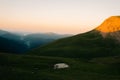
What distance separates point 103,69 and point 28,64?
33244 mm

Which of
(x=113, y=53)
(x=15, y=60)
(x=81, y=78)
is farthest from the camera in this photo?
(x=113, y=53)

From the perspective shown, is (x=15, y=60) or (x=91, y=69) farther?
(x=15, y=60)

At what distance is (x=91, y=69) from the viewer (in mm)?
103625

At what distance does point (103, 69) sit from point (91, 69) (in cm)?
545

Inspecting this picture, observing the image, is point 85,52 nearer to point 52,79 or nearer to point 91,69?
point 91,69

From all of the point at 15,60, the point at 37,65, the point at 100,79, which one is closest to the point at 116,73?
the point at 100,79

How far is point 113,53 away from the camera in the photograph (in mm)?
196000

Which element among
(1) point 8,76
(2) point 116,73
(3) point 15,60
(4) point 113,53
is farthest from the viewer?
(4) point 113,53

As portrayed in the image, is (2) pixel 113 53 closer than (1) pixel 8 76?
No

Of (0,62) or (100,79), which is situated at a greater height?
(0,62)

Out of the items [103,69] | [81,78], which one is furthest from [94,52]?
[81,78]

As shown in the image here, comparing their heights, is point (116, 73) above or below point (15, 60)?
below

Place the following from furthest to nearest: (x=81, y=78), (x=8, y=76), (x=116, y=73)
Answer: (x=116, y=73) < (x=81, y=78) < (x=8, y=76)

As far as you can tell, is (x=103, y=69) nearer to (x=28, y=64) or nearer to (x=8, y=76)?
(x=28, y=64)
